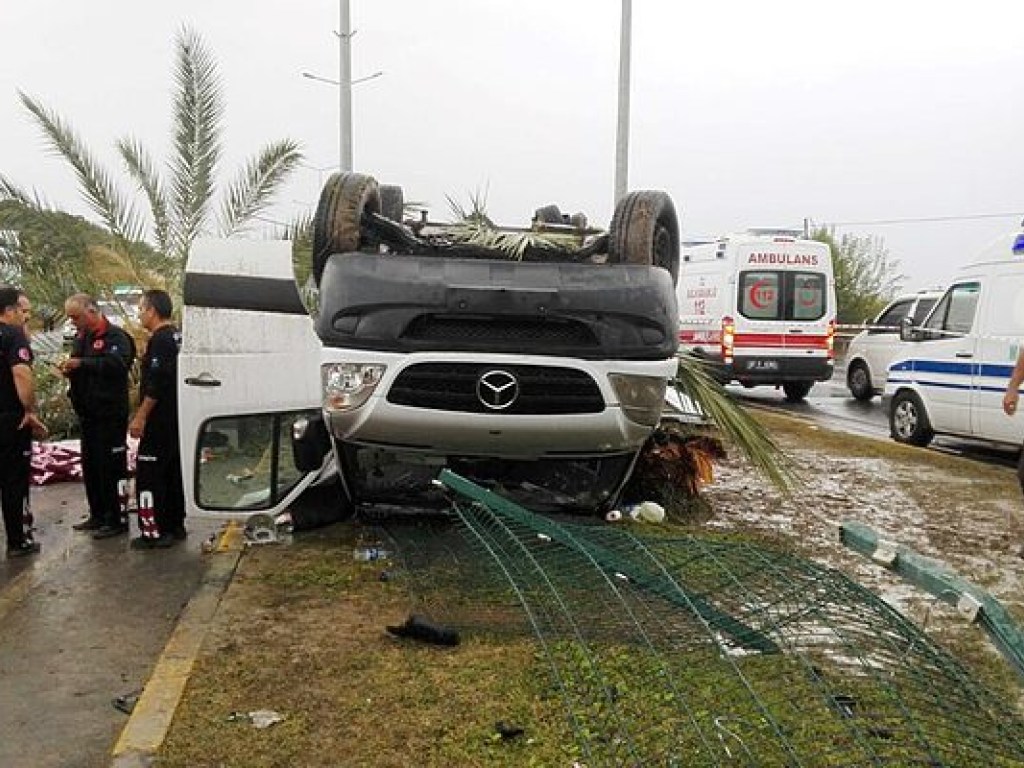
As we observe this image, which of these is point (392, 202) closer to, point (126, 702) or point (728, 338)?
point (126, 702)

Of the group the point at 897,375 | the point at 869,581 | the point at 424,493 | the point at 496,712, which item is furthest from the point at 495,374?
the point at 897,375

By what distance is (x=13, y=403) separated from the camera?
20.7 feet

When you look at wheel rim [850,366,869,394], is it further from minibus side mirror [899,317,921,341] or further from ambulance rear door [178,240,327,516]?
ambulance rear door [178,240,327,516]

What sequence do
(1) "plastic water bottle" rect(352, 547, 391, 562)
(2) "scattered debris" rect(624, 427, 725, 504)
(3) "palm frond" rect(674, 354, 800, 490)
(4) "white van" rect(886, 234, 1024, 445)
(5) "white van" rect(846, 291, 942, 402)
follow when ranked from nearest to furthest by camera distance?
1. (1) "plastic water bottle" rect(352, 547, 391, 562)
2. (3) "palm frond" rect(674, 354, 800, 490)
3. (2) "scattered debris" rect(624, 427, 725, 504)
4. (4) "white van" rect(886, 234, 1024, 445)
5. (5) "white van" rect(846, 291, 942, 402)

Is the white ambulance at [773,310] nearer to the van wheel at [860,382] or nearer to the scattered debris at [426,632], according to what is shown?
the van wheel at [860,382]

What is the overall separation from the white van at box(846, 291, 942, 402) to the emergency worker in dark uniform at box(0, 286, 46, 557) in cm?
1385

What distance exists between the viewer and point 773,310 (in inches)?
656

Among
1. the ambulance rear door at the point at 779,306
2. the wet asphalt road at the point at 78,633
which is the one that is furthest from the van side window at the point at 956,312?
the wet asphalt road at the point at 78,633

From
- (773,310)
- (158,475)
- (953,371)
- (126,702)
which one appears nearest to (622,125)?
(773,310)

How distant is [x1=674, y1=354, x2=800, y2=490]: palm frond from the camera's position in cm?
738

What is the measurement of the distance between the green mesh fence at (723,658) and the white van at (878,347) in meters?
13.6

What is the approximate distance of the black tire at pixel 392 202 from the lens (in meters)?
7.36

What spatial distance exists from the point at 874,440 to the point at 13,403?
947 cm

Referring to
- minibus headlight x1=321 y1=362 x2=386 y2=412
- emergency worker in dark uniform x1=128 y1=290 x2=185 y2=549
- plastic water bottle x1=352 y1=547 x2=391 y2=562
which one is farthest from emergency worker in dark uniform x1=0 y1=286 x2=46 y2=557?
minibus headlight x1=321 y1=362 x2=386 y2=412
